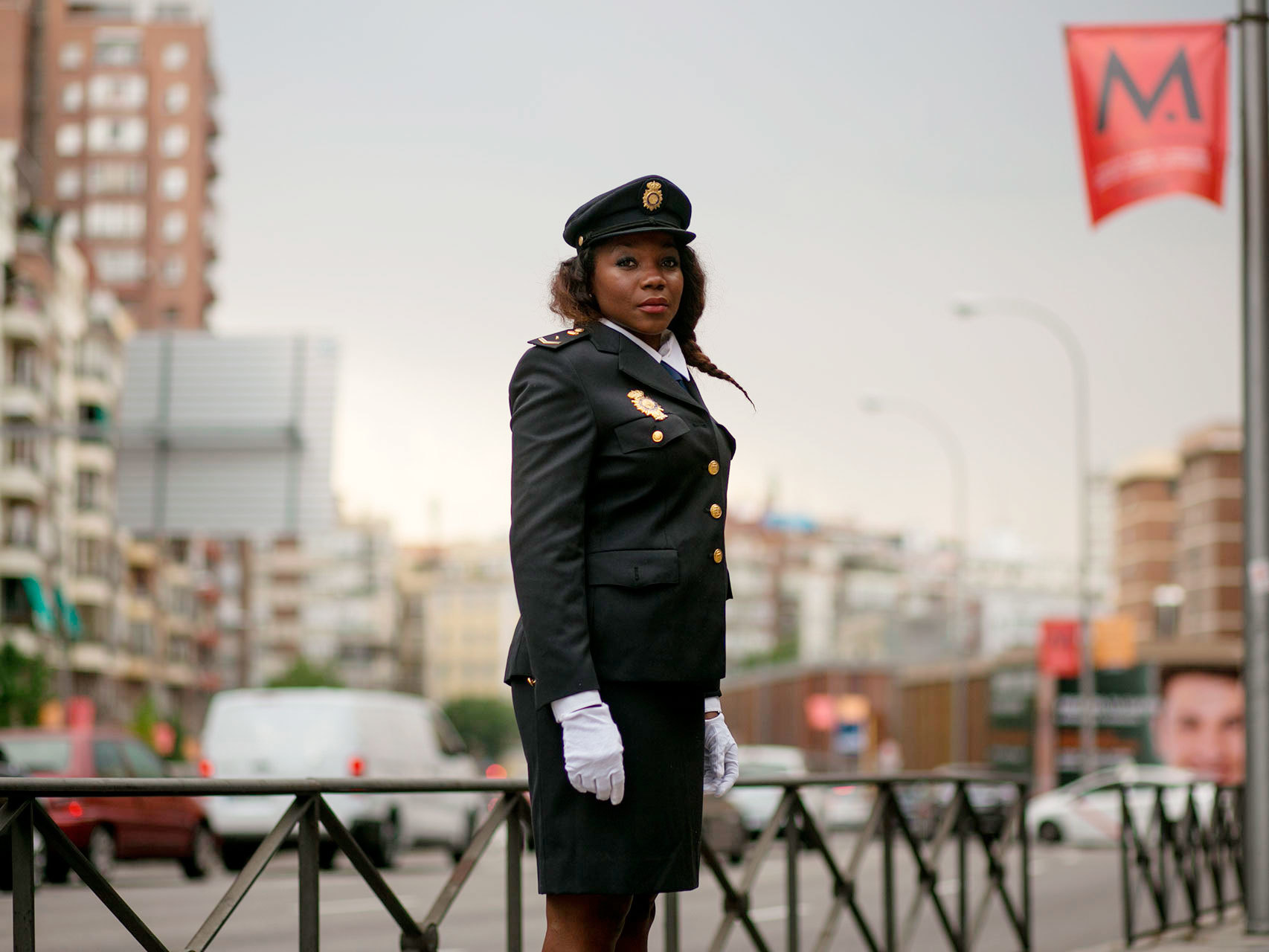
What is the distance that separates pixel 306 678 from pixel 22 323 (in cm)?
4918

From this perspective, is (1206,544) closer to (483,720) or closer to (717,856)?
(483,720)

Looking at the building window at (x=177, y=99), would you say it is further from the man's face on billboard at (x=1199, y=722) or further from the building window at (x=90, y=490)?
the man's face on billboard at (x=1199, y=722)

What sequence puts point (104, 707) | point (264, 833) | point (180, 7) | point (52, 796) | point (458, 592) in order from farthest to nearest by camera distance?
point (458, 592)
point (180, 7)
point (104, 707)
point (264, 833)
point (52, 796)

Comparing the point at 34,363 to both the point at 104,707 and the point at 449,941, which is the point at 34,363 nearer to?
the point at 104,707

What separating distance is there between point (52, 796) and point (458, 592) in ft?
634

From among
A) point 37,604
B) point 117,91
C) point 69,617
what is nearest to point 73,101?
point 117,91

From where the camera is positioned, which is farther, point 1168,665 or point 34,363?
point 34,363

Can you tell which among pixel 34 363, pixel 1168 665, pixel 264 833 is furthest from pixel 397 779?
pixel 34 363

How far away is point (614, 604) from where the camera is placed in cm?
349

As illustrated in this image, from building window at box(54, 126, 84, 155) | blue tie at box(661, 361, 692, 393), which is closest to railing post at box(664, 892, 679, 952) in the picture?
blue tie at box(661, 361, 692, 393)

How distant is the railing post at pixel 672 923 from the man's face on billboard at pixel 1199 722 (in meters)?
47.8

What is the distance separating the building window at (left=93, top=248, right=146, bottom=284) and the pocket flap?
96133mm

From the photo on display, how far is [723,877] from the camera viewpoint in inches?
263

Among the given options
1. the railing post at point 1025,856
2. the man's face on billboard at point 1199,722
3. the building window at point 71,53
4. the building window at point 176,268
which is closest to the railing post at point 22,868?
the railing post at point 1025,856
